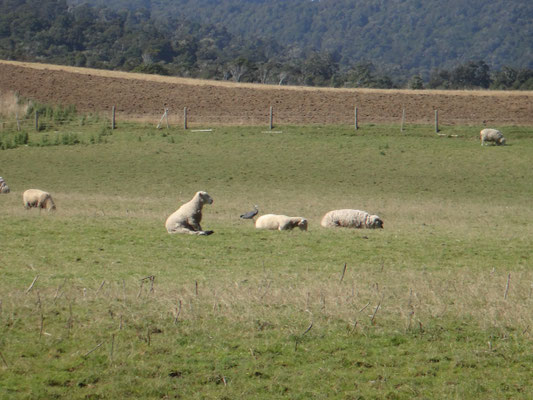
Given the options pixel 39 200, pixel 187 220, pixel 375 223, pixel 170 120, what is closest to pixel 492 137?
pixel 170 120

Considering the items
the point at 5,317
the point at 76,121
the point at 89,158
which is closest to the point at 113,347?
the point at 5,317

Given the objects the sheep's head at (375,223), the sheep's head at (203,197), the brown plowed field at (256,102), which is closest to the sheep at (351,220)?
the sheep's head at (375,223)

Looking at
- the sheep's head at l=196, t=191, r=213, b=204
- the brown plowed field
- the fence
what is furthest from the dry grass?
the sheep's head at l=196, t=191, r=213, b=204

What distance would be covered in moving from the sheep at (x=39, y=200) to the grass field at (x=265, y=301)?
2.10 feet

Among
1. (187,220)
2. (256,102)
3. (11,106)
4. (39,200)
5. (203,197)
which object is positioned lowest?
(39,200)

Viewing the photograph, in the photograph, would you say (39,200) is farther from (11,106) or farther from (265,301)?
(11,106)

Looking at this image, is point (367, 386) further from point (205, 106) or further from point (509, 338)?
point (205, 106)

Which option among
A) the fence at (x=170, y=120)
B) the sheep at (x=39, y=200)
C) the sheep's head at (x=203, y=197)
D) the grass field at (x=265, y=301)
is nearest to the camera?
the grass field at (x=265, y=301)

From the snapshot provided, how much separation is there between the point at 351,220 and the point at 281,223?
2.16 metres

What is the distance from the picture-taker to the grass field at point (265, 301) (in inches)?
338

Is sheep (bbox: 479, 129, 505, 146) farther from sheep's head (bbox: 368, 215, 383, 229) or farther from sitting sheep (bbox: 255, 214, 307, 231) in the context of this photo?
sitting sheep (bbox: 255, 214, 307, 231)

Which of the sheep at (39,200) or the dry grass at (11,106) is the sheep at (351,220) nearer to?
the sheep at (39,200)

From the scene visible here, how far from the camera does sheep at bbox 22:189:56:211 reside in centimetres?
2072

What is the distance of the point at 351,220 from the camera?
19094mm
